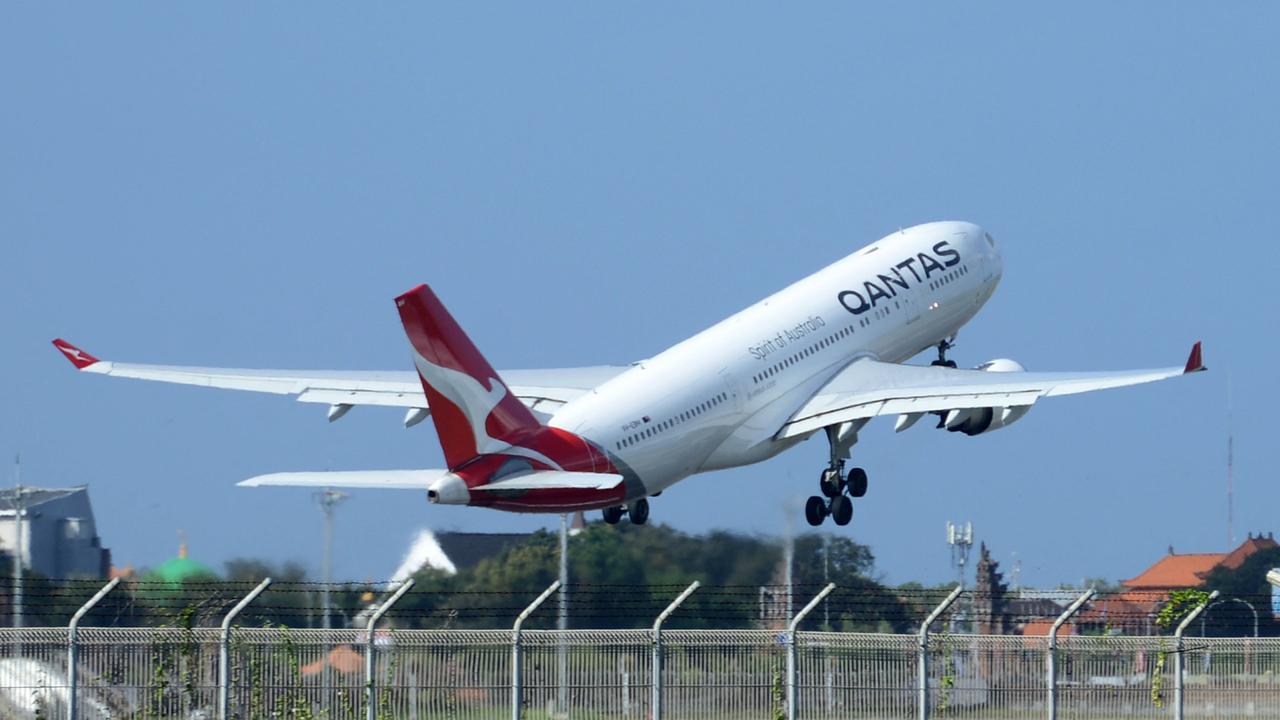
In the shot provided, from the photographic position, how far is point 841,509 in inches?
2141

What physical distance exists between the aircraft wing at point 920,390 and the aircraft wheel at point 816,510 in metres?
1.71

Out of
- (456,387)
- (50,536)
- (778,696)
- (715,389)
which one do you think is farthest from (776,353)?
(778,696)

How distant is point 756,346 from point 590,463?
8244 millimetres

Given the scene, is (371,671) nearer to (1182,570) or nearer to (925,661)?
(925,661)

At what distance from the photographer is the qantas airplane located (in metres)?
42.6

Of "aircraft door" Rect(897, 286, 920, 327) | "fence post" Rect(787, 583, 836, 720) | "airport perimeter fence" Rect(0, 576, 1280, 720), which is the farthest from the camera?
"aircraft door" Rect(897, 286, 920, 327)

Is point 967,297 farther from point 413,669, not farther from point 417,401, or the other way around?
point 413,669

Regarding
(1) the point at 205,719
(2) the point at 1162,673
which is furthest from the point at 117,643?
(2) the point at 1162,673

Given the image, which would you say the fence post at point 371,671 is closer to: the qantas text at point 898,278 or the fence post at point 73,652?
the fence post at point 73,652

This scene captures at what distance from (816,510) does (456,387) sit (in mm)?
14605

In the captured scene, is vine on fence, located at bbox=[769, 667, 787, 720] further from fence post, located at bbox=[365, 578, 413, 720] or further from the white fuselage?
the white fuselage

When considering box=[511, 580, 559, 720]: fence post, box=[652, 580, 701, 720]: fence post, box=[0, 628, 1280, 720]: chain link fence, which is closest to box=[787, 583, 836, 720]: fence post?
box=[0, 628, 1280, 720]: chain link fence

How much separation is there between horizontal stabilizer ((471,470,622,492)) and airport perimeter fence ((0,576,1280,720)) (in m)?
11.5

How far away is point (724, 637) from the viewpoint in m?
29.9
